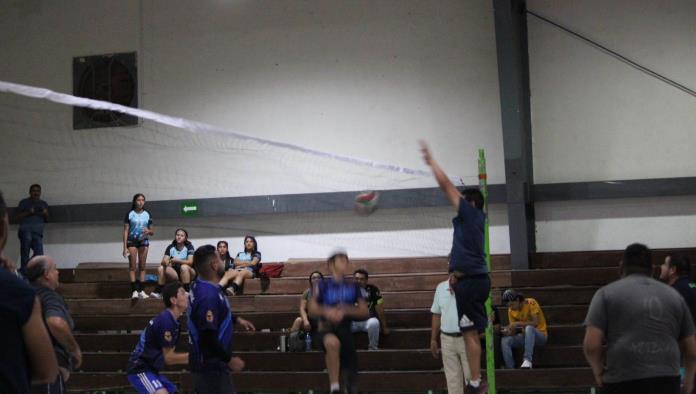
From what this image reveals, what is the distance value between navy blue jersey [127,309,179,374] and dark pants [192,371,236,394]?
1.21 meters

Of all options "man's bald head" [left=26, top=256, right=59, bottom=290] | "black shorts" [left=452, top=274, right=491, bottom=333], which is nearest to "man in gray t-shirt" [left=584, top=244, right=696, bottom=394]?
"black shorts" [left=452, top=274, right=491, bottom=333]

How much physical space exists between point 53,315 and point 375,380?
7.42 meters

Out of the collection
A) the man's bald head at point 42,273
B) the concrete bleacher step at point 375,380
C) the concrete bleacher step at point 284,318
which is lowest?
the concrete bleacher step at point 375,380

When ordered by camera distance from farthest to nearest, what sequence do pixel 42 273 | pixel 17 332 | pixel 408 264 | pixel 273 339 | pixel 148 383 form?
pixel 408 264, pixel 273 339, pixel 148 383, pixel 42 273, pixel 17 332

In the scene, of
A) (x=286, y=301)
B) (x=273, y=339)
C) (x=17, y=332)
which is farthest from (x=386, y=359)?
(x=17, y=332)

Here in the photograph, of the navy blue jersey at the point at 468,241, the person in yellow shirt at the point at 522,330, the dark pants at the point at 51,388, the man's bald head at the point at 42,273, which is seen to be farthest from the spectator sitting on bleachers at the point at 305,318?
the man's bald head at the point at 42,273

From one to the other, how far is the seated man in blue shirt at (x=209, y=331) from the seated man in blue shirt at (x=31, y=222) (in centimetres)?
1140

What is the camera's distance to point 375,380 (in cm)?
1296

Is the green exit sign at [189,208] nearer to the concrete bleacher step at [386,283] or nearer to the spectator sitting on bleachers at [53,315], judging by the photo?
the concrete bleacher step at [386,283]

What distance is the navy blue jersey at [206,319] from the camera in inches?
263

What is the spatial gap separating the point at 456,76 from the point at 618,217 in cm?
404

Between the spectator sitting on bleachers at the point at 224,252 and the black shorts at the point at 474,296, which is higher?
the spectator sitting on bleachers at the point at 224,252

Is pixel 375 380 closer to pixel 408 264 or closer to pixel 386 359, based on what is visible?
pixel 386 359

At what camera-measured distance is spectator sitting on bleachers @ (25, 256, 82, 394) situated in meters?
6.23
